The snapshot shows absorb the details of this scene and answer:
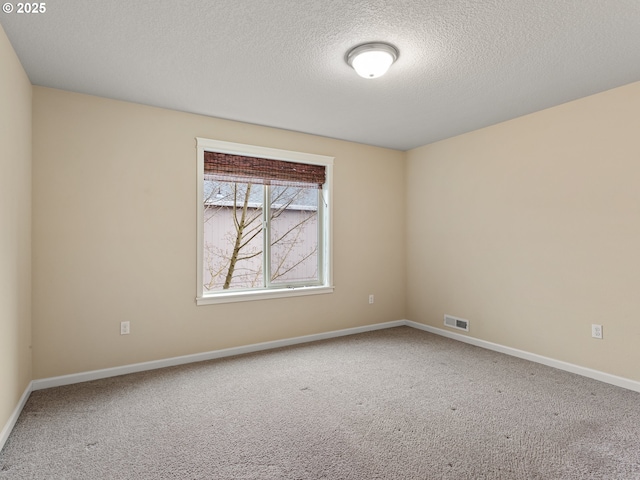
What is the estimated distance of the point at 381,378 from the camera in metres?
3.13

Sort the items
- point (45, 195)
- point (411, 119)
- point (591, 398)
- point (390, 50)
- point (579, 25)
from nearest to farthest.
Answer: point (579, 25)
point (390, 50)
point (591, 398)
point (45, 195)
point (411, 119)

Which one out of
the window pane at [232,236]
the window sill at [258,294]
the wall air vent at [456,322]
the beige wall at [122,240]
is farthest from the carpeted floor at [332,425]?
the window pane at [232,236]

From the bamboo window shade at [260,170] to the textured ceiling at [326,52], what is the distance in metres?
0.50

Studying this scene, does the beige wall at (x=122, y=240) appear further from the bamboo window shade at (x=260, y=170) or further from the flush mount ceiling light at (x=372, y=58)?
the flush mount ceiling light at (x=372, y=58)

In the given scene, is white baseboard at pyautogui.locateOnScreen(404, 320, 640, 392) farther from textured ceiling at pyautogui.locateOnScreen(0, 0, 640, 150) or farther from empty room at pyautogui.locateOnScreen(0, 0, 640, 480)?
textured ceiling at pyautogui.locateOnScreen(0, 0, 640, 150)

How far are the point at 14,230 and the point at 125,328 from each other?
1.23 metres

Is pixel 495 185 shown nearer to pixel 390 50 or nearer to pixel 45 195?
pixel 390 50

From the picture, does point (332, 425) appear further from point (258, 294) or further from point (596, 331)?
point (596, 331)

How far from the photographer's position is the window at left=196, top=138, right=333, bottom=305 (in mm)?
3766

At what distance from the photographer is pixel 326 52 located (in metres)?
2.42

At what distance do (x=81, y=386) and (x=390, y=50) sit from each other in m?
3.48

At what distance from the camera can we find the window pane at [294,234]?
4.23 metres

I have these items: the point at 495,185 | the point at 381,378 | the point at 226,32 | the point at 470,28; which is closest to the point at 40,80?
the point at 226,32

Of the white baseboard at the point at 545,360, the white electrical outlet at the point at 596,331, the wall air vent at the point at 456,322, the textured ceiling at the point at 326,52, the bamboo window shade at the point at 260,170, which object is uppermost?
the textured ceiling at the point at 326,52
